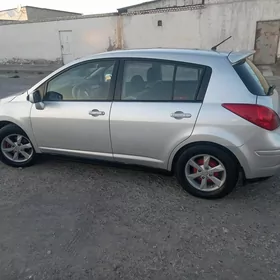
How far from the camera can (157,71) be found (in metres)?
2.97

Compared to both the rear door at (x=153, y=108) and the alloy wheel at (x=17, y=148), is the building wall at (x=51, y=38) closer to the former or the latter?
the alloy wheel at (x=17, y=148)

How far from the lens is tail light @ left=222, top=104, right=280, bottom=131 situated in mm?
2570

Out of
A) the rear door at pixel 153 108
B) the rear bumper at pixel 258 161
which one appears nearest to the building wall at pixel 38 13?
the rear door at pixel 153 108

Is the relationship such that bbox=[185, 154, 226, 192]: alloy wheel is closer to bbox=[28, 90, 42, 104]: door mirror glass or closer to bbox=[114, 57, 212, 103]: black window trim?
bbox=[114, 57, 212, 103]: black window trim

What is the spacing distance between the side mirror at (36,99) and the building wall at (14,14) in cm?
2926

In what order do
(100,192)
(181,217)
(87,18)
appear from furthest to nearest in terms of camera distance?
(87,18)
(100,192)
(181,217)

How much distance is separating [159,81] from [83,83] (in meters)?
0.97

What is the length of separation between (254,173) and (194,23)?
48.1 ft

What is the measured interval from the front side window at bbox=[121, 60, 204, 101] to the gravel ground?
3.63ft

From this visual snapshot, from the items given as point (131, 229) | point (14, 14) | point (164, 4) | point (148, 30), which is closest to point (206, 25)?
point (148, 30)

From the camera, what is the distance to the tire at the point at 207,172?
9.11 ft

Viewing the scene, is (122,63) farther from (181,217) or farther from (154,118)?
(181,217)

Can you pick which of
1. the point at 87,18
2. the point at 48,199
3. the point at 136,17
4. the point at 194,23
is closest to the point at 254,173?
the point at 48,199

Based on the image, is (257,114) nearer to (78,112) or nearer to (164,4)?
(78,112)
